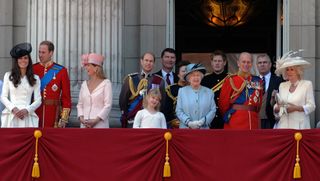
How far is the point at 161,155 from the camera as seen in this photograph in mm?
10992

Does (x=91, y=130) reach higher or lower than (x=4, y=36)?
lower

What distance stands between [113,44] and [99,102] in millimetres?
2498

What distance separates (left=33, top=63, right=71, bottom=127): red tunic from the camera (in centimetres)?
1235

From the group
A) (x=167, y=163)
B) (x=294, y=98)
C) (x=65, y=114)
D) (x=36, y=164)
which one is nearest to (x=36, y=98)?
(x=65, y=114)

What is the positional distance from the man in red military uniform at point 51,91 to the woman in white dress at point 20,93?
15.1 inches

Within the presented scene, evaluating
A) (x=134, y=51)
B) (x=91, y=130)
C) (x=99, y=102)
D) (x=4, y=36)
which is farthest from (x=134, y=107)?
(x=4, y=36)

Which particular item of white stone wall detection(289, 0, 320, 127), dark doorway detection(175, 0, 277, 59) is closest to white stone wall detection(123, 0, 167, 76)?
white stone wall detection(289, 0, 320, 127)

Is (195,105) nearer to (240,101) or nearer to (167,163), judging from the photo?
(240,101)

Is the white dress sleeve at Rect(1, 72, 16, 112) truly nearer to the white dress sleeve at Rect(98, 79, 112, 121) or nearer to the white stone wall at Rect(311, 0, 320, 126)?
the white dress sleeve at Rect(98, 79, 112, 121)

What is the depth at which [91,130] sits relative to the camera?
36.3ft

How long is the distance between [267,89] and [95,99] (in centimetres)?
250

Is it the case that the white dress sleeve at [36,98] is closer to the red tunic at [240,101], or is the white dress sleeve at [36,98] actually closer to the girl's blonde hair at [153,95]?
the girl's blonde hair at [153,95]

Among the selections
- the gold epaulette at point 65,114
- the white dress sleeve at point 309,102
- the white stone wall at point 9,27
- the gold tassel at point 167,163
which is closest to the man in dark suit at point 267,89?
the white dress sleeve at point 309,102

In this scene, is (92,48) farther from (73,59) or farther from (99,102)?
(99,102)
